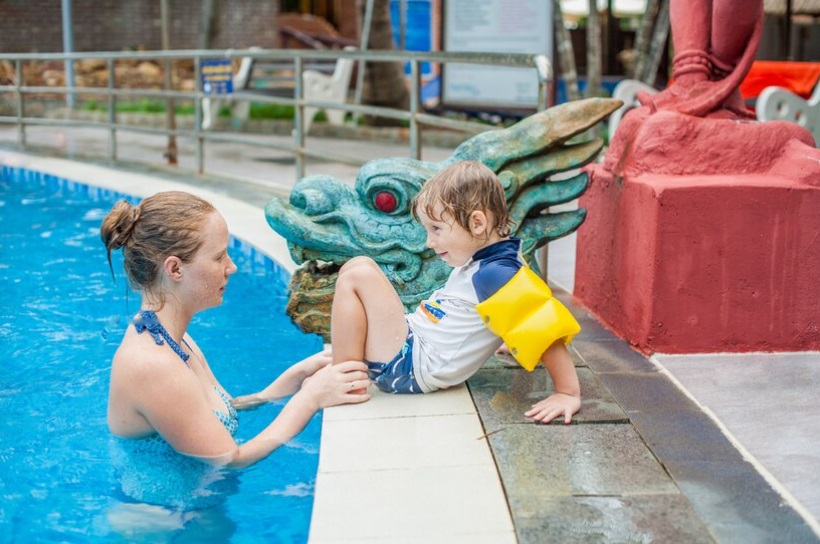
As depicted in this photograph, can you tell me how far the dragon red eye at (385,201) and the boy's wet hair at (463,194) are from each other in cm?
84

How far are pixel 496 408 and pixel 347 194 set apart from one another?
1284mm

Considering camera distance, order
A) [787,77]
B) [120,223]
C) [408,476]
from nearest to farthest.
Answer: [408,476] → [120,223] → [787,77]

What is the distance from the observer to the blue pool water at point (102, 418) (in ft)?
9.83

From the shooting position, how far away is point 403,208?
405cm

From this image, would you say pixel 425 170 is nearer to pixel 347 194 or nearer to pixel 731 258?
pixel 347 194

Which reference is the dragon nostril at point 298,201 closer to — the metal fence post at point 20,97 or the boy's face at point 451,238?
the boy's face at point 451,238

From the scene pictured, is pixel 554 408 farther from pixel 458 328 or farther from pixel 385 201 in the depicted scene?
pixel 385 201

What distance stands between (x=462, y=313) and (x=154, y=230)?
1.08 m

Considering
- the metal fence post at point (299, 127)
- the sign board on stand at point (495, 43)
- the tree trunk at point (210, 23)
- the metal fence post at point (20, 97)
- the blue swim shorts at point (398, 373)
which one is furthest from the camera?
the tree trunk at point (210, 23)

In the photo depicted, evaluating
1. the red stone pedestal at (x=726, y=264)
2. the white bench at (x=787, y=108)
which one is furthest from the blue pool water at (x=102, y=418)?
the white bench at (x=787, y=108)

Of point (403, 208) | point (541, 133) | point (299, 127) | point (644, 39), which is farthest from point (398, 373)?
point (644, 39)

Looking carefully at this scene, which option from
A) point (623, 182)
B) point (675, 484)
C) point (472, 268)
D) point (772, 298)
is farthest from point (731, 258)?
point (675, 484)

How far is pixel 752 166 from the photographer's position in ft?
13.5

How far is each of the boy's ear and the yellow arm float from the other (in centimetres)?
19
